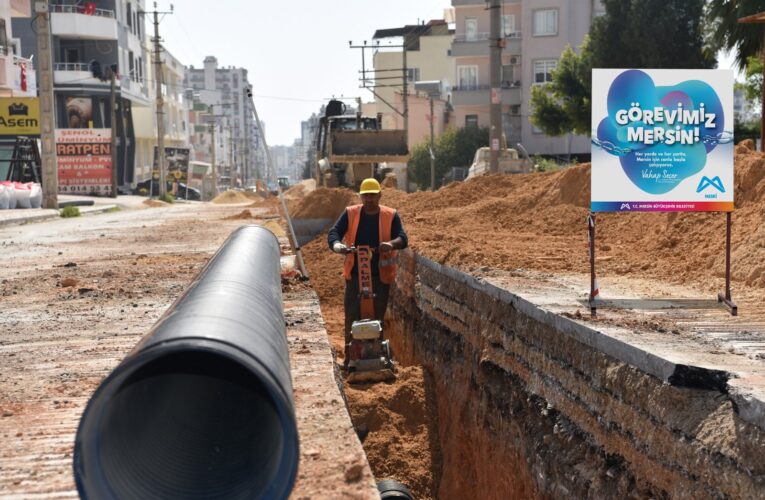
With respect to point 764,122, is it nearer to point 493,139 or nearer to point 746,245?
point 493,139

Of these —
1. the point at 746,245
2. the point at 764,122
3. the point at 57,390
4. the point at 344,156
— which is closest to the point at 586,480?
the point at 57,390

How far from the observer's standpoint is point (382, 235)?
880 cm

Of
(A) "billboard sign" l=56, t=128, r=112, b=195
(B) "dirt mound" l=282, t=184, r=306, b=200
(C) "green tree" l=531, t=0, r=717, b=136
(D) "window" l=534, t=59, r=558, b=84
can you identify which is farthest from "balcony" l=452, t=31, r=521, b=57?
(A) "billboard sign" l=56, t=128, r=112, b=195

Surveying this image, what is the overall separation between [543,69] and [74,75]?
27.9 m

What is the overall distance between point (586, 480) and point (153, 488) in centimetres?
335

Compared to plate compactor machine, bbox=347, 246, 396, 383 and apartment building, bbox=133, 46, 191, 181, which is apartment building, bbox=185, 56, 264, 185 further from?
plate compactor machine, bbox=347, 246, 396, 383

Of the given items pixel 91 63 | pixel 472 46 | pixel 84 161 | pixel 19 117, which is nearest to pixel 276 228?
pixel 19 117

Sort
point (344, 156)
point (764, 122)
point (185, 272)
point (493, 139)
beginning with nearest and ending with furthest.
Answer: point (185, 272), point (764, 122), point (493, 139), point (344, 156)

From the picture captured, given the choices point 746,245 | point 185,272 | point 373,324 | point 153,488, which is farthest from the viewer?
point 185,272

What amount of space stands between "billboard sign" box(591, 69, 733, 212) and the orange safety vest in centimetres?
193

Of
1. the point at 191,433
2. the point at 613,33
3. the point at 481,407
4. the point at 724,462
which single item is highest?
the point at 613,33

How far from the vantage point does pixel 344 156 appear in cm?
2786

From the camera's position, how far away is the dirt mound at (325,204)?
71.1 ft

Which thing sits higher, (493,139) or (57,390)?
(493,139)
